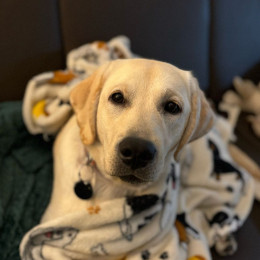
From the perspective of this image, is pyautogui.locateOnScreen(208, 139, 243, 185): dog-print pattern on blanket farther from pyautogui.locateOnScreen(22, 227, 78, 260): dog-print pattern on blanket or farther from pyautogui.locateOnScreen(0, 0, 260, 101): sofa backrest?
pyautogui.locateOnScreen(22, 227, 78, 260): dog-print pattern on blanket

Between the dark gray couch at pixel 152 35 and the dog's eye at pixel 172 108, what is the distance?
0.66 metres

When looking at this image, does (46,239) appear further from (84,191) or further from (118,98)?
(118,98)

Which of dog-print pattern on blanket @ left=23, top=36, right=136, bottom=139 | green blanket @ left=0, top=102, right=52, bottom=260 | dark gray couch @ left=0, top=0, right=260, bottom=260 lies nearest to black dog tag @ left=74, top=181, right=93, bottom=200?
green blanket @ left=0, top=102, right=52, bottom=260

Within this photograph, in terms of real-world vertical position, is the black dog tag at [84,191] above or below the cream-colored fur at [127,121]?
below

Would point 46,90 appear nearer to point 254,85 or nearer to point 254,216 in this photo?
point 254,216

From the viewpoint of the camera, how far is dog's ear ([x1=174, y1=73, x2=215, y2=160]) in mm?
1033

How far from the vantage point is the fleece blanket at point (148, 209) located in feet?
3.46

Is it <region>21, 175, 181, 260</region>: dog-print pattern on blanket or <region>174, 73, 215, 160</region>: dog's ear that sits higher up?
<region>174, 73, 215, 160</region>: dog's ear

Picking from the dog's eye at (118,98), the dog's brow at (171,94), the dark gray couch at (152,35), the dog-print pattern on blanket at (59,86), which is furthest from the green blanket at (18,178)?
the dog's brow at (171,94)

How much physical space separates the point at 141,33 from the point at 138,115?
0.84m

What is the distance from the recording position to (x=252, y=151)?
1.65 metres

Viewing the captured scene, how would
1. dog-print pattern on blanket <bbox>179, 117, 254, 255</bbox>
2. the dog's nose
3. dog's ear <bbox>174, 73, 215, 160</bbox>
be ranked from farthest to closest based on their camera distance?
dog-print pattern on blanket <bbox>179, 117, 254, 255</bbox>, dog's ear <bbox>174, 73, 215, 160</bbox>, the dog's nose

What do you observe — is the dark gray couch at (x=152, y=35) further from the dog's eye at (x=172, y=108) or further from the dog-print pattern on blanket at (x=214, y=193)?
the dog's eye at (x=172, y=108)

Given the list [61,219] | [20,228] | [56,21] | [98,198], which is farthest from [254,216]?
[56,21]
